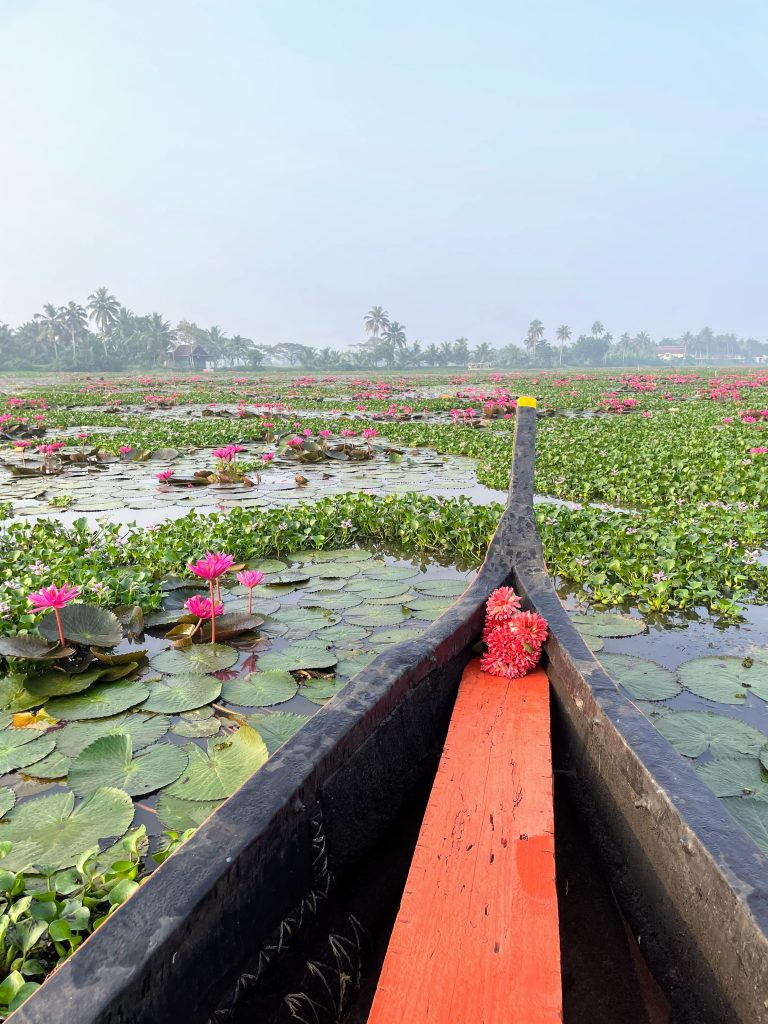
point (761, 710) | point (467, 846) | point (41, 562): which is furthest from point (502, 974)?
point (41, 562)

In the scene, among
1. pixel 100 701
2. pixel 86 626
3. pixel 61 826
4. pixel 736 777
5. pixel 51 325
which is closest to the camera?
pixel 61 826

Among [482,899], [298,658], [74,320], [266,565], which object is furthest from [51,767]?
[74,320]

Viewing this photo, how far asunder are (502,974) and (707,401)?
53.3ft

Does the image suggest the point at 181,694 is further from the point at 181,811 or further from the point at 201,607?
the point at 181,811

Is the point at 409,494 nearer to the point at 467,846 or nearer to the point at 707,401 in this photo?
the point at 467,846

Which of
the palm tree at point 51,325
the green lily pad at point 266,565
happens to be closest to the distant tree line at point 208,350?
the palm tree at point 51,325

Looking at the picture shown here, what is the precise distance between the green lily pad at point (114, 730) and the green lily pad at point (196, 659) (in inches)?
12.0

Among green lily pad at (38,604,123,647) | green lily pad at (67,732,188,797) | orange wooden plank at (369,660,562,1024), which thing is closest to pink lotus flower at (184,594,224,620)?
green lily pad at (38,604,123,647)

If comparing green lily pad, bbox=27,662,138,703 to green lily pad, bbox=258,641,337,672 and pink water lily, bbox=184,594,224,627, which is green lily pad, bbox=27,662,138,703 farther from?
green lily pad, bbox=258,641,337,672

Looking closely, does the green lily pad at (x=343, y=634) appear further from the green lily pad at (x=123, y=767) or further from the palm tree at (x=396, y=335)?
the palm tree at (x=396, y=335)

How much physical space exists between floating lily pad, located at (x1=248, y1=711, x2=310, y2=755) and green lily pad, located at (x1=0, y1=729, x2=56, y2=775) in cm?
63

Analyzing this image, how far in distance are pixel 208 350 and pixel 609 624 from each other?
70399mm

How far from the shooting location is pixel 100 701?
2195 mm

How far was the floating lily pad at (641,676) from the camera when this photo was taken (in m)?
2.24
